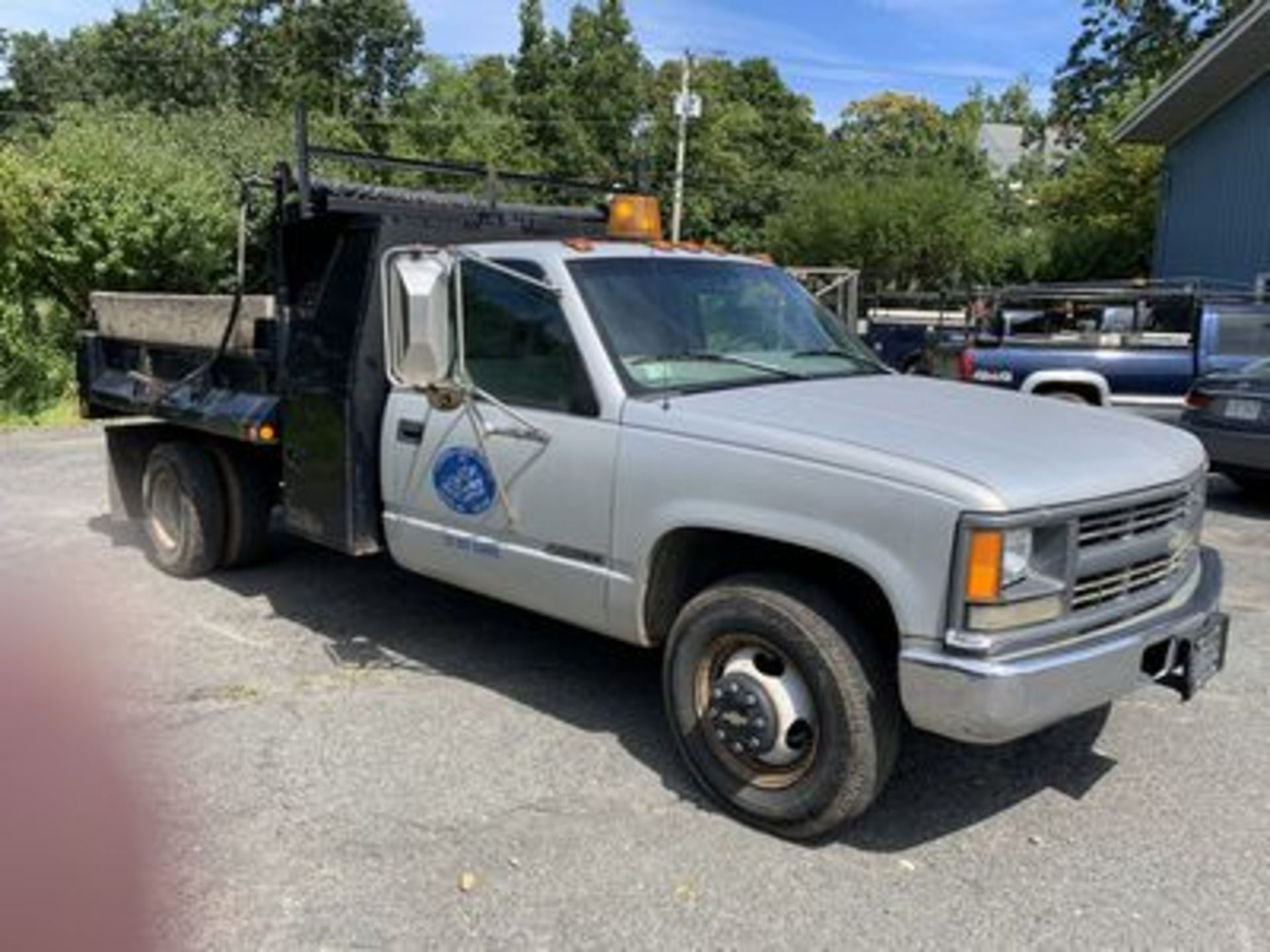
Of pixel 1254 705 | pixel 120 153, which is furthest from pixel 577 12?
pixel 1254 705

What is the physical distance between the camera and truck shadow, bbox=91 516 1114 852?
14.7 feet

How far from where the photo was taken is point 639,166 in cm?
758

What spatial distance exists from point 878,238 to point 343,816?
1311 inches

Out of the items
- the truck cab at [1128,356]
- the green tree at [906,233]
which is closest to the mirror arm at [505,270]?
the truck cab at [1128,356]

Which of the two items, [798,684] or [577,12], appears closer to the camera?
[798,684]

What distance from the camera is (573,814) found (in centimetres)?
434

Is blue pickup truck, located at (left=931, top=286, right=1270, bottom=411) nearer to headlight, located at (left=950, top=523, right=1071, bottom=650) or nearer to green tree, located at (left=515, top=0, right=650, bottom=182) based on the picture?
headlight, located at (left=950, top=523, right=1071, bottom=650)

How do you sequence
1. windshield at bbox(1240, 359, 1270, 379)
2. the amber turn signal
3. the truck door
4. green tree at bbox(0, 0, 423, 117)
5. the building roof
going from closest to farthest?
the amber turn signal → the truck door → windshield at bbox(1240, 359, 1270, 379) → the building roof → green tree at bbox(0, 0, 423, 117)

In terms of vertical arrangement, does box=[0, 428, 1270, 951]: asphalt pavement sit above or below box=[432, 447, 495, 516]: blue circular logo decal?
below

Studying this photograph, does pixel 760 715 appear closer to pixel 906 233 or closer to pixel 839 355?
pixel 839 355

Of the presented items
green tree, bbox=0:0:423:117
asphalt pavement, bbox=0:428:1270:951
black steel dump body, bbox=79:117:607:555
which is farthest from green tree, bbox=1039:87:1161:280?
green tree, bbox=0:0:423:117

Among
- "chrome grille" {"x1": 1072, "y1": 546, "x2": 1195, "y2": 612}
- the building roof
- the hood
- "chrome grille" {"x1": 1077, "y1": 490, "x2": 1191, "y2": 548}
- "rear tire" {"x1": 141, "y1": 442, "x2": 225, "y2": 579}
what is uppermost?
the building roof

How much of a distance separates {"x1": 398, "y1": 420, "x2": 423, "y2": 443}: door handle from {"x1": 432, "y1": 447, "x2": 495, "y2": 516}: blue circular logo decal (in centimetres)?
17

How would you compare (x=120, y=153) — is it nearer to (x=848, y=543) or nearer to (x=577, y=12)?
(x=848, y=543)
